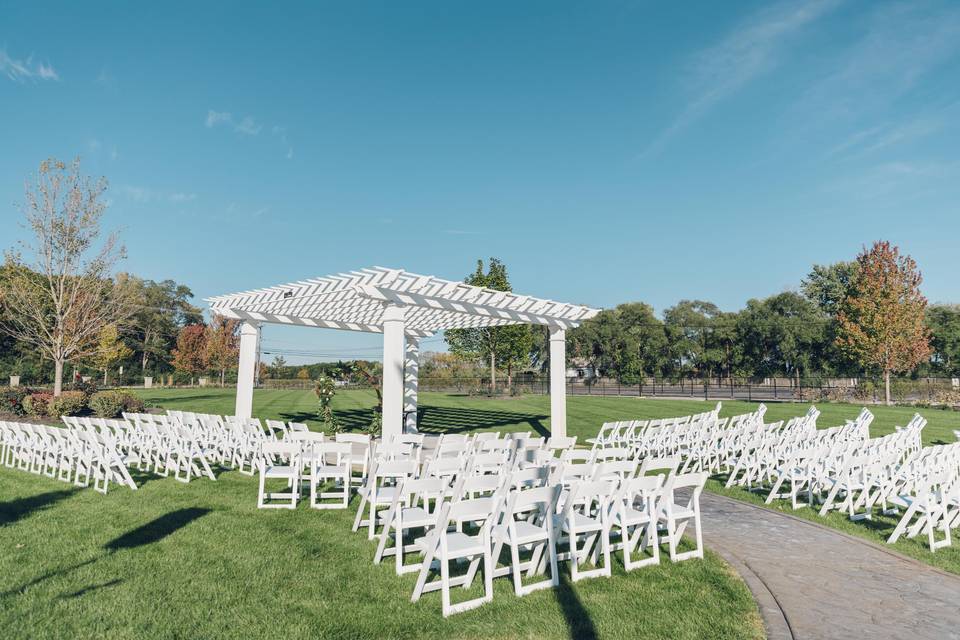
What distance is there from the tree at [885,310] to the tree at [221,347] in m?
47.7

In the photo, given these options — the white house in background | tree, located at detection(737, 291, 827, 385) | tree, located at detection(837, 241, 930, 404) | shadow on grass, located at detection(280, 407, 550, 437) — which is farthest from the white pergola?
the white house in background

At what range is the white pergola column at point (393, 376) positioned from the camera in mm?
9547

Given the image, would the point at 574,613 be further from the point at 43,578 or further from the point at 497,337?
the point at 497,337

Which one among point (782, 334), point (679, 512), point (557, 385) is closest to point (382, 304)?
point (557, 385)

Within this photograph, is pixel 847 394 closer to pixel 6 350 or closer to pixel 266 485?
pixel 266 485

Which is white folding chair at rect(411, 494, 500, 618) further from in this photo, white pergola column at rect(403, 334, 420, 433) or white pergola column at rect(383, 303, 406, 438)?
white pergola column at rect(403, 334, 420, 433)

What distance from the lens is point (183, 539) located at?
5.12 metres

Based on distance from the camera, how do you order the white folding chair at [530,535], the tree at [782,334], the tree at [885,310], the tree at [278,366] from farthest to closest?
the tree at [278,366]
the tree at [782,334]
the tree at [885,310]
the white folding chair at [530,535]

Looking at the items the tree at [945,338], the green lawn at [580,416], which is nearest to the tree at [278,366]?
the green lawn at [580,416]

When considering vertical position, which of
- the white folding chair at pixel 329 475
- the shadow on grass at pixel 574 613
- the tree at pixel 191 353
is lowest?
the shadow on grass at pixel 574 613

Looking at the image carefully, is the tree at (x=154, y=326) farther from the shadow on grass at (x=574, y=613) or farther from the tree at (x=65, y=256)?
the shadow on grass at (x=574, y=613)

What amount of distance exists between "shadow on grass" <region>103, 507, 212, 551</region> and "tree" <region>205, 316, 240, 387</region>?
158ft

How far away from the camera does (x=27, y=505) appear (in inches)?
257

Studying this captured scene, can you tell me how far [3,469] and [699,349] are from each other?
59.6 meters
